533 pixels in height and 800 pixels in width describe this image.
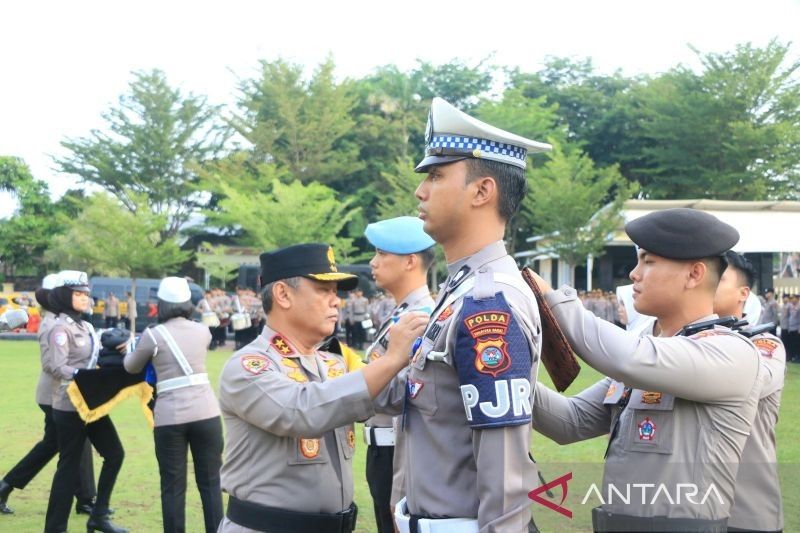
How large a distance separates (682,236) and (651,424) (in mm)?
657

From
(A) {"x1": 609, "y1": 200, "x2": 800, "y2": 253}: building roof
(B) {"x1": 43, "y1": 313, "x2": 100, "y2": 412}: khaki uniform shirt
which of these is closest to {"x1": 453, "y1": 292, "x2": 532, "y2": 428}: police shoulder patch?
(B) {"x1": 43, "y1": 313, "x2": 100, "y2": 412}: khaki uniform shirt

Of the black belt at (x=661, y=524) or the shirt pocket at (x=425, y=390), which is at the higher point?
the shirt pocket at (x=425, y=390)

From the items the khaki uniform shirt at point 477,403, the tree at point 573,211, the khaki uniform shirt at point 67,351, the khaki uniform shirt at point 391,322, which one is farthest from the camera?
the tree at point 573,211

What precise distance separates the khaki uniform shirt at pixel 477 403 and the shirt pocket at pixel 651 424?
55 centimetres

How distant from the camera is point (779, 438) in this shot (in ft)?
33.5

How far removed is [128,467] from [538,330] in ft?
24.9

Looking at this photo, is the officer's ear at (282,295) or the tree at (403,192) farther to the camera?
the tree at (403,192)

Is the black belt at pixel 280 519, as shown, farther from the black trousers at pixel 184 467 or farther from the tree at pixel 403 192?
the tree at pixel 403 192

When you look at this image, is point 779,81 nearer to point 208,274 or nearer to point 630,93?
point 630,93

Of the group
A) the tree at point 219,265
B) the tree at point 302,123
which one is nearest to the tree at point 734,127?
the tree at point 302,123

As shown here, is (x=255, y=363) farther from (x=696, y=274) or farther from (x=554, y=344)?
(x=696, y=274)

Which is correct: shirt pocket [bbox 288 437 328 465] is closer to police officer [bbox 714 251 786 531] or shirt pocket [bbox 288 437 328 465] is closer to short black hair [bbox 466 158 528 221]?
short black hair [bbox 466 158 528 221]

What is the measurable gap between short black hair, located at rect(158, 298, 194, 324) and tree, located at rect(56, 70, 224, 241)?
4552 cm

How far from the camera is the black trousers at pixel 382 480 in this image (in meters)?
4.97
